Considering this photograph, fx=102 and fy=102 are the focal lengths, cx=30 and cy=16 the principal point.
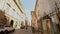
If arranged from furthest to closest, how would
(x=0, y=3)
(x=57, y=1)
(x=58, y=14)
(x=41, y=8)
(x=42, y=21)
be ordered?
(x=0, y=3) → (x=41, y=8) → (x=42, y=21) → (x=57, y=1) → (x=58, y=14)

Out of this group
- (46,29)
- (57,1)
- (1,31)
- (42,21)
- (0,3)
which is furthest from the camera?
(0,3)

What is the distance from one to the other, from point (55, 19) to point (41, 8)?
6.11 ft

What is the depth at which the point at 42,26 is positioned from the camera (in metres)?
4.74

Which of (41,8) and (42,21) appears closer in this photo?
(42,21)

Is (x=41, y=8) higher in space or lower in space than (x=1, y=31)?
higher

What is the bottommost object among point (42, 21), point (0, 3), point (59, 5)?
point (42, 21)

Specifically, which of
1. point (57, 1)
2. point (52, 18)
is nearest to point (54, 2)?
point (57, 1)

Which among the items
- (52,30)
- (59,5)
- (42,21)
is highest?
(59,5)

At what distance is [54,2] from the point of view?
423cm

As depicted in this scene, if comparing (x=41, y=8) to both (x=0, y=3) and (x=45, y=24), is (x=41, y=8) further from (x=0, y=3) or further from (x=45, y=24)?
(x=0, y=3)

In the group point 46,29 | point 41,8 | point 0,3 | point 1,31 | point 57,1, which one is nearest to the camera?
point 1,31

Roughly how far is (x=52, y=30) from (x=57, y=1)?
3.95 feet

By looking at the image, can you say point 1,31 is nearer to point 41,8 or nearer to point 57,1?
point 57,1

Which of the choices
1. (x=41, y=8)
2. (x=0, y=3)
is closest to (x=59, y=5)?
(x=41, y=8)
